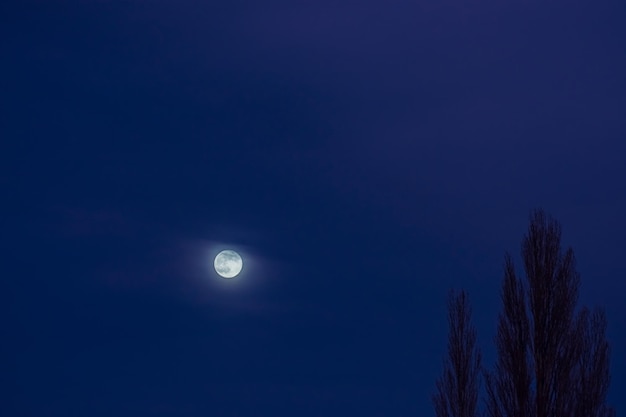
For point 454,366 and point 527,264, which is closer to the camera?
point 527,264

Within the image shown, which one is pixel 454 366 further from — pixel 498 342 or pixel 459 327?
pixel 498 342

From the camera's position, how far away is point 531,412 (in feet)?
63.0

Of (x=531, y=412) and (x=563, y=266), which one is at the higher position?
(x=563, y=266)

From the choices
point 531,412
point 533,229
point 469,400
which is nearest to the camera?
point 531,412

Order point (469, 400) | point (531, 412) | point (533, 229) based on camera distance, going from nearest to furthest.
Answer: point (531, 412), point (533, 229), point (469, 400)

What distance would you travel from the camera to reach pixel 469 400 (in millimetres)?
22422

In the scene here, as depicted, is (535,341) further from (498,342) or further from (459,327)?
(459,327)

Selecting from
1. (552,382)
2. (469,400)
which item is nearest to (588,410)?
(552,382)

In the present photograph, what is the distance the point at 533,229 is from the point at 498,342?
310 cm

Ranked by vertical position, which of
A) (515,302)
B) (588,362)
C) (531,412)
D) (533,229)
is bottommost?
(531,412)

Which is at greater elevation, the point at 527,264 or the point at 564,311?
the point at 527,264

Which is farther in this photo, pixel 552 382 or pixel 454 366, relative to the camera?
pixel 454 366

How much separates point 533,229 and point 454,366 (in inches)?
202

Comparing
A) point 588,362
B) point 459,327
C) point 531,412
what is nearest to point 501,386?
point 531,412
